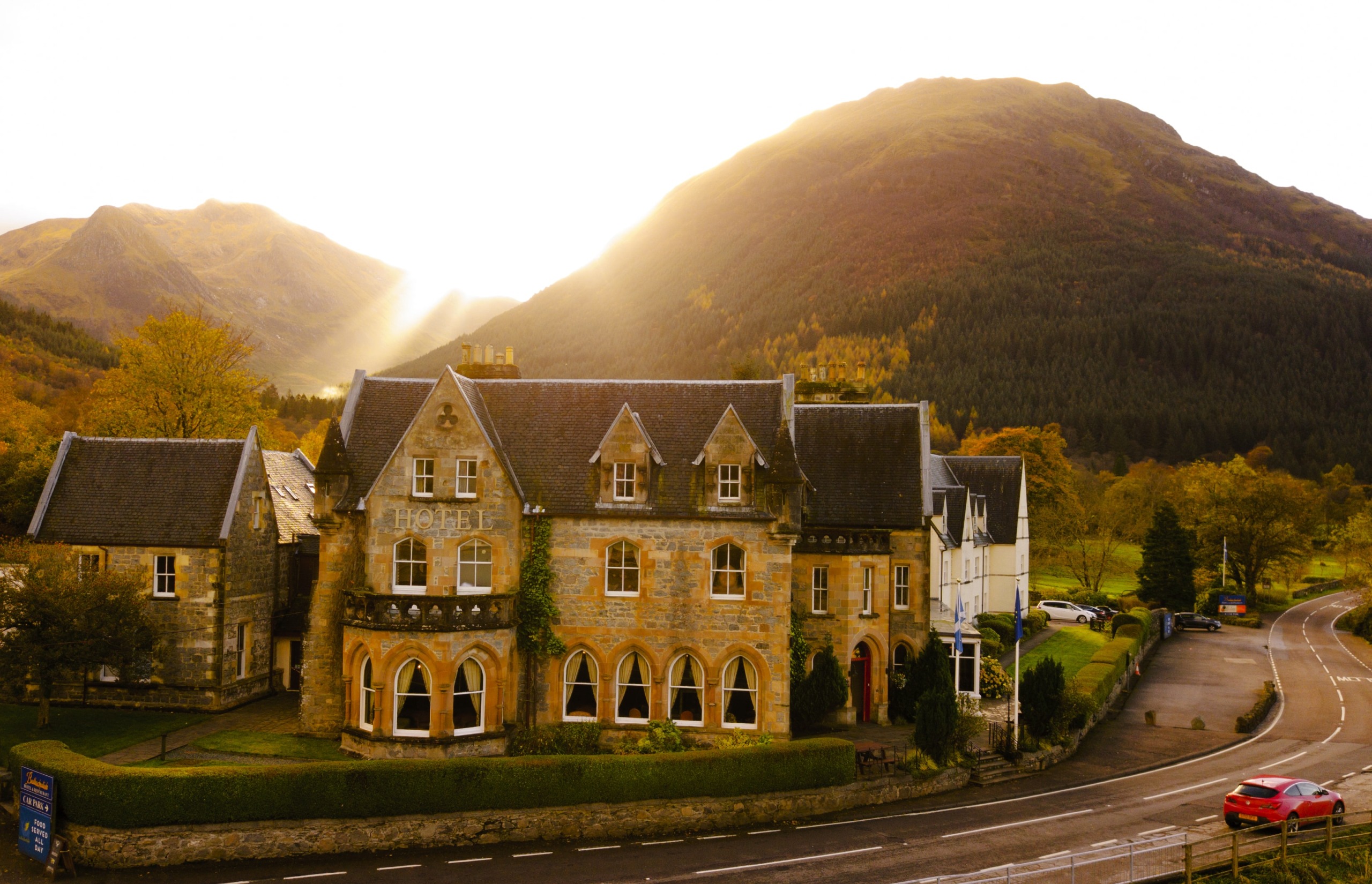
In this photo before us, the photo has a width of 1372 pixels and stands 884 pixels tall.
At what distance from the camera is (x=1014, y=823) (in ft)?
90.4

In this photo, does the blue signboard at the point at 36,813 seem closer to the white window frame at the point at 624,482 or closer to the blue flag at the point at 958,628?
the white window frame at the point at 624,482

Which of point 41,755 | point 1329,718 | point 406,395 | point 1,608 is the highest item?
point 406,395

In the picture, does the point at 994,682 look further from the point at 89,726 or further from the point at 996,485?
the point at 89,726

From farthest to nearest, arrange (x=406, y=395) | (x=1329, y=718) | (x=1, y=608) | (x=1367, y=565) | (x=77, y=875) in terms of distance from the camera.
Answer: (x=1367, y=565), (x=1329, y=718), (x=406, y=395), (x=1, y=608), (x=77, y=875)

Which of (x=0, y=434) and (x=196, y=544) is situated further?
(x=0, y=434)

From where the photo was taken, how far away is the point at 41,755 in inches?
1002

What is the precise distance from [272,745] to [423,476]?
34.8ft

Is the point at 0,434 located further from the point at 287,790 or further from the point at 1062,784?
the point at 1062,784

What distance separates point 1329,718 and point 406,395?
4482cm

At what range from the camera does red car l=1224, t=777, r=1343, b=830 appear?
26.0 metres

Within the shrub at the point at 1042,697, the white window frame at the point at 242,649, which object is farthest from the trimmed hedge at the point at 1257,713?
the white window frame at the point at 242,649

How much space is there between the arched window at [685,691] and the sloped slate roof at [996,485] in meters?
36.0

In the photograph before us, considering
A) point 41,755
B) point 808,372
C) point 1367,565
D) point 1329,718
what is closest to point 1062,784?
point 1329,718

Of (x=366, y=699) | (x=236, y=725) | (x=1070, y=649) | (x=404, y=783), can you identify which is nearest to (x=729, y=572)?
(x=404, y=783)
